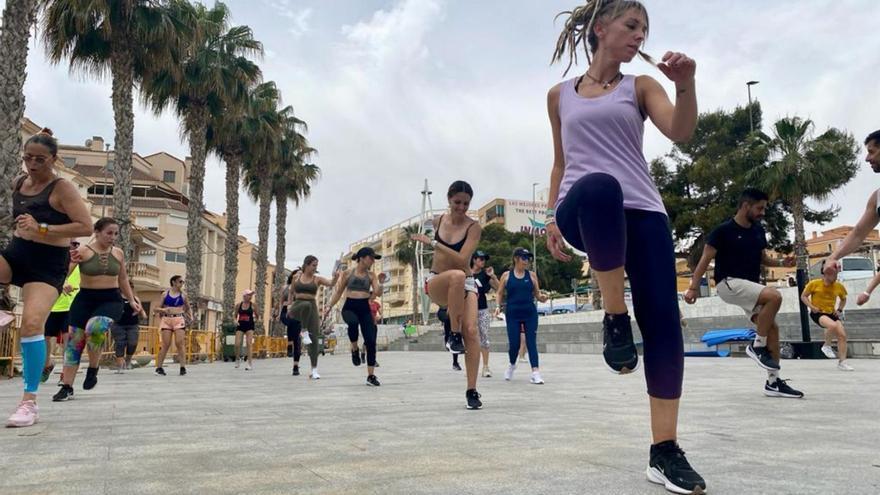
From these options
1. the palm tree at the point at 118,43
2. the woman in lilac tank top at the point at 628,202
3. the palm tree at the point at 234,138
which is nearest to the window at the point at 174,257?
the palm tree at the point at 234,138

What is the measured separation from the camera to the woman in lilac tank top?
229 centimetres

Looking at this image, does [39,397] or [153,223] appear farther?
[153,223]

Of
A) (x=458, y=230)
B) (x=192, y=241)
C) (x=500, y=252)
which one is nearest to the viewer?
(x=458, y=230)

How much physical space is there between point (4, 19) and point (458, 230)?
9.87 m

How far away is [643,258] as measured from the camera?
A: 2.43 meters

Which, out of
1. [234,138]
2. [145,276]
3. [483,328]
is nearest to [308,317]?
[483,328]

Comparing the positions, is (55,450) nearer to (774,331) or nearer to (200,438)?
(200,438)

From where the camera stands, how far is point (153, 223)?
4678 centimetres

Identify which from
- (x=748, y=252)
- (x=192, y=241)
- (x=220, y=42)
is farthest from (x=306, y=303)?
(x=220, y=42)

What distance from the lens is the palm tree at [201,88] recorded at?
19844 mm

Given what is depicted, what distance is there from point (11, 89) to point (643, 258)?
11.6 metres

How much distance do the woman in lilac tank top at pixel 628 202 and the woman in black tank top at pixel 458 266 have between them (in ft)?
8.12

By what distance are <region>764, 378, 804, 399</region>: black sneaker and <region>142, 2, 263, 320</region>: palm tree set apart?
17510 millimetres

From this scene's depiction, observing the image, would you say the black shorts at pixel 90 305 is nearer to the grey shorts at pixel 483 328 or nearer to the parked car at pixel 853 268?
the grey shorts at pixel 483 328
